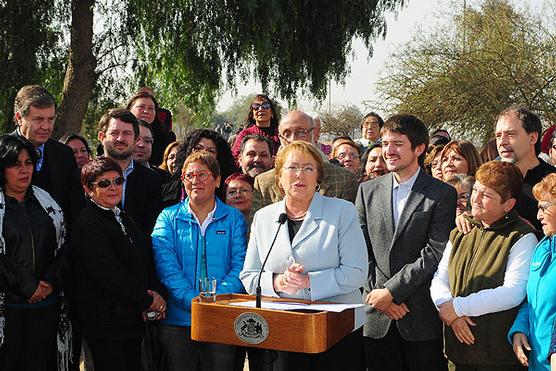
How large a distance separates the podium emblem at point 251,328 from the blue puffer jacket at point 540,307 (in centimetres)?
143

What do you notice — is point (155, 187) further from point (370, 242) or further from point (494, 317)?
point (494, 317)

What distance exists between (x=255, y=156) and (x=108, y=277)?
1.74 m

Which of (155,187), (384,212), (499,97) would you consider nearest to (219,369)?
(384,212)

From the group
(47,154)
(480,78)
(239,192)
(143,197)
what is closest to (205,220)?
(239,192)

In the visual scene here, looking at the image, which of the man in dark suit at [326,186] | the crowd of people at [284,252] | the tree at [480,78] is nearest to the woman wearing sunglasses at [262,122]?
the crowd of people at [284,252]

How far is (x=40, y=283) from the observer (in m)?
4.40

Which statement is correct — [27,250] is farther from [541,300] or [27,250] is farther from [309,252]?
[541,300]

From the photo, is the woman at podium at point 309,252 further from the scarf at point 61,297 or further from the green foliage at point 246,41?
the green foliage at point 246,41

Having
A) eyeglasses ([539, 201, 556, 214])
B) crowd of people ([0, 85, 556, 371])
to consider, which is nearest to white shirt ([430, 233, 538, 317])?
A: crowd of people ([0, 85, 556, 371])

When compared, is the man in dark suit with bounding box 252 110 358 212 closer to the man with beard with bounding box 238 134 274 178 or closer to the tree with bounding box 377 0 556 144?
the man with beard with bounding box 238 134 274 178

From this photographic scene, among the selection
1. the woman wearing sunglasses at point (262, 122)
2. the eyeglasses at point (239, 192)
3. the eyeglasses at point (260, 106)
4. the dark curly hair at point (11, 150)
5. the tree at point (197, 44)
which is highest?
the tree at point (197, 44)

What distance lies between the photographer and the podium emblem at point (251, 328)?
3070 millimetres

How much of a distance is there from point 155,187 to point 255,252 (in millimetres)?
1523

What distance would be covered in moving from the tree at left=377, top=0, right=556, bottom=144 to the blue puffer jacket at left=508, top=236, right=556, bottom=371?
14050 mm
